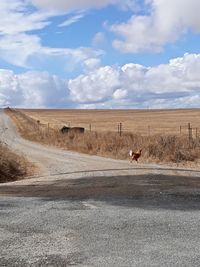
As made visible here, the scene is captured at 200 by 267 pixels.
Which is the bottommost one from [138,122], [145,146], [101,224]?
→ [101,224]

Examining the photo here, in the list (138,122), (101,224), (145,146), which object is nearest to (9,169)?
(145,146)

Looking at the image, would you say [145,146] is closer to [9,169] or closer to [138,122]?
[9,169]

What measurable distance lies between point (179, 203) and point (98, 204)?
6.07ft

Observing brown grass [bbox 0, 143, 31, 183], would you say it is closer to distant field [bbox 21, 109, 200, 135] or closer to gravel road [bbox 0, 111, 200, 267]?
gravel road [bbox 0, 111, 200, 267]

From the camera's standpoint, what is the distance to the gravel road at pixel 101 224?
7.25m

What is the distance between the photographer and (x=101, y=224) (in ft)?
30.6

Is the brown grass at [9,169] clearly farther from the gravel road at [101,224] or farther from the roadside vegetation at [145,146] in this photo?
the roadside vegetation at [145,146]

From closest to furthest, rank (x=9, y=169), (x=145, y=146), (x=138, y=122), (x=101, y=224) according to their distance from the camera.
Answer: (x=101, y=224) → (x=9, y=169) → (x=145, y=146) → (x=138, y=122)

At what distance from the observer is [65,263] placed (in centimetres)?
700

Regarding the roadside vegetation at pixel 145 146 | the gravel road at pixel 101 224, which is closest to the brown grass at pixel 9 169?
the gravel road at pixel 101 224

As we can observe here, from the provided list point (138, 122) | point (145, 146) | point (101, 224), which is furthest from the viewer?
point (138, 122)

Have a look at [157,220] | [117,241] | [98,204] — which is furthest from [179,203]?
[117,241]

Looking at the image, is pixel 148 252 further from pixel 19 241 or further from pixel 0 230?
pixel 0 230

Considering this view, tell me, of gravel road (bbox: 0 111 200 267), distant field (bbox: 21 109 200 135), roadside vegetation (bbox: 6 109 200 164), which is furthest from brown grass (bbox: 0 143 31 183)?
distant field (bbox: 21 109 200 135)
